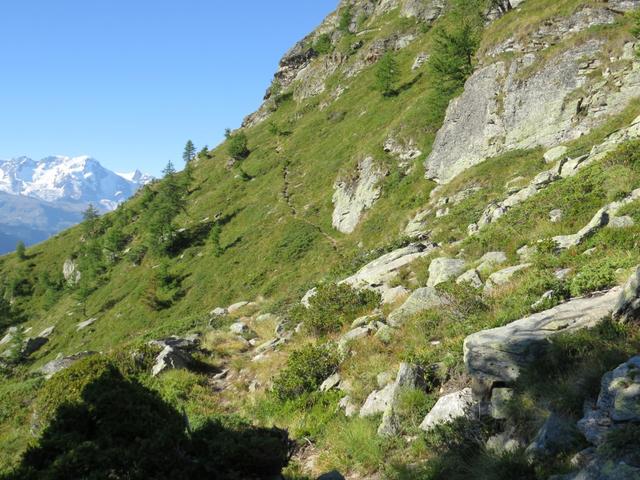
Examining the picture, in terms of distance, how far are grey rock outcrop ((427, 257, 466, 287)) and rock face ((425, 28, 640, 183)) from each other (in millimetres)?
18543

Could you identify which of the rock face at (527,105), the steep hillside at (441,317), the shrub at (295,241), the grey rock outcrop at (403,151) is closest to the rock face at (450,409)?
the steep hillside at (441,317)

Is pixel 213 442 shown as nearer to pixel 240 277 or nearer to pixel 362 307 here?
pixel 362 307

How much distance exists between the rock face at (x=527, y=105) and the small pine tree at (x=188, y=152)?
101448 mm

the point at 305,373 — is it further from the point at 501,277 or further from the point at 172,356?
the point at 172,356

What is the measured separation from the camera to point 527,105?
1282 inches

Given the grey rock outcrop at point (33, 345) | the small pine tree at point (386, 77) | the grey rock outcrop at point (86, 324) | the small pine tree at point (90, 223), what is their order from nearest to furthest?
the grey rock outcrop at point (86, 324) → the small pine tree at point (386, 77) → the grey rock outcrop at point (33, 345) → the small pine tree at point (90, 223)

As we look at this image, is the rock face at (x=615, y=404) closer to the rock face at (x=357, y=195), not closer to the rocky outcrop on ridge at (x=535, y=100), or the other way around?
the rocky outcrop on ridge at (x=535, y=100)

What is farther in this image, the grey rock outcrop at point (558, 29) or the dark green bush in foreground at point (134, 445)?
the grey rock outcrop at point (558, 29)

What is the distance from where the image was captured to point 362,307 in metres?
16.0

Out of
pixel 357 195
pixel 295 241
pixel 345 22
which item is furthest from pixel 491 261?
pixel 345 22

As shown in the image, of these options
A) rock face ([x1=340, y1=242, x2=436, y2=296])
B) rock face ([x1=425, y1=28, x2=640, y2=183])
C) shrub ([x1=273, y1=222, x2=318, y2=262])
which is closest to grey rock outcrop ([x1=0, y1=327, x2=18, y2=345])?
shrub ([x1=273, y1=222, x2=318, y2=262])

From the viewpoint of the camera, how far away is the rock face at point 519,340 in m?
7.01

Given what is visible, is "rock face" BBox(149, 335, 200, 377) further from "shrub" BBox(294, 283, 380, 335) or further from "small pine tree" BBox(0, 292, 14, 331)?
"small pine tree" BBox(0, 292, 14, 331)

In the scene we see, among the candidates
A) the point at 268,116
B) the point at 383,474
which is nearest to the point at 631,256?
the point at 383,474
